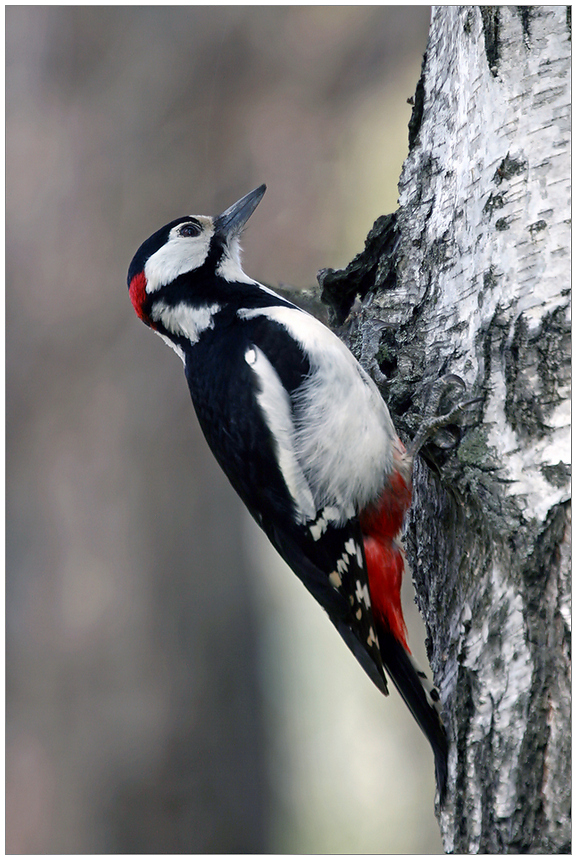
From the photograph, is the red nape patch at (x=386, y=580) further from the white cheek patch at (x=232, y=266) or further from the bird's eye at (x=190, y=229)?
the bird's eye at (x=190, y=229)

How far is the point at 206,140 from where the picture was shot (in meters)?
2.64

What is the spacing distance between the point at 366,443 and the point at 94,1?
1.80 metres

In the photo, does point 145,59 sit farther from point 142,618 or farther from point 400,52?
point 142,618

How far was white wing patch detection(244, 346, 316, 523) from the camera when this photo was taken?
1.67 m

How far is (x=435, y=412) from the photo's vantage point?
1457mm

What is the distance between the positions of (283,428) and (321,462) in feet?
0.40

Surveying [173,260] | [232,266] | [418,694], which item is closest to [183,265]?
[173,260]

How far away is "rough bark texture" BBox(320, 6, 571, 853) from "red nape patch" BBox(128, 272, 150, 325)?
782mm

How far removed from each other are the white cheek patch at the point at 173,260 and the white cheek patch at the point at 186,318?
6 centimetres

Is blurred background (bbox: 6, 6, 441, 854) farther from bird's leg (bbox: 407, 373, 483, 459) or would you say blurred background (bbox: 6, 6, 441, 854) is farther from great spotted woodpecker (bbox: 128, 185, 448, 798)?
bird's leg (bbox: 407, 373, 483, 459)

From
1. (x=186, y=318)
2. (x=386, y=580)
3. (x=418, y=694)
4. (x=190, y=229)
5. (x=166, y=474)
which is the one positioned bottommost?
(x=418, y=694)

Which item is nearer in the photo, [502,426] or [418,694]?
[502,426]

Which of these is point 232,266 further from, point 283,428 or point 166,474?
point 166,474

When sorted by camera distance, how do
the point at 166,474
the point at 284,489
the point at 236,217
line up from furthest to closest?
1. the point at 166,474
2. the point at 236,217
3. the point at 284,489
